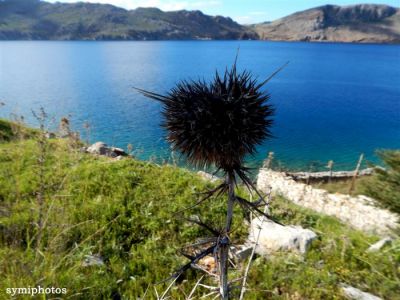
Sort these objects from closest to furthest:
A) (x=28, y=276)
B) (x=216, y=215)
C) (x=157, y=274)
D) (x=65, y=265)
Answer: (x=28, y=276)
(x=65, y=265)
(x=157, y=274)
(x=216, y=215)

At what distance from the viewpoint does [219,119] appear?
153 centimetres

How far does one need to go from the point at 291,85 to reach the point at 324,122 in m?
26.0

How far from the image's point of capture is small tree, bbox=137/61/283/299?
1.51 meters

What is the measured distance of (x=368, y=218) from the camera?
11523 mm

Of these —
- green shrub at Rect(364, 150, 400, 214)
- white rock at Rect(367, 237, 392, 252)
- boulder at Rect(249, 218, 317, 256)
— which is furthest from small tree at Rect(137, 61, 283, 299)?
green shrub at Rect(364, 150, 400, 214)

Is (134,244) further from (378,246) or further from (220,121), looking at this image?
(378,246)

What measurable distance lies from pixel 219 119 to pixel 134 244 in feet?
13.6

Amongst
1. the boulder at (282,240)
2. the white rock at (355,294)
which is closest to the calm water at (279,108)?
the boulder at (282,240)

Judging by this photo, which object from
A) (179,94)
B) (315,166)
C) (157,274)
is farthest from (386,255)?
(315,166)

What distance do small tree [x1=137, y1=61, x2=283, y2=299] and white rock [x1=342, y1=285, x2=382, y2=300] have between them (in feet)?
10.9

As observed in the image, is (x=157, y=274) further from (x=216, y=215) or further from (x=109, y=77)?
(x=109, y=77)

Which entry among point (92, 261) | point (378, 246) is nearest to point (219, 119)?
point (92, 261)

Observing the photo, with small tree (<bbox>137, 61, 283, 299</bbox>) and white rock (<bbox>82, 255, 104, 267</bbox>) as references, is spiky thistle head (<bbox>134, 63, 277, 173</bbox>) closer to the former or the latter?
small tree (<bbox>137, 61, 283, 299</bbox>)

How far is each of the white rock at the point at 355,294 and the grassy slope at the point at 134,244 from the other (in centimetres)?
12
